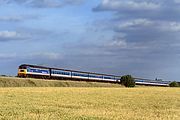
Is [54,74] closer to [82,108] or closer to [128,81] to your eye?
[128,81]

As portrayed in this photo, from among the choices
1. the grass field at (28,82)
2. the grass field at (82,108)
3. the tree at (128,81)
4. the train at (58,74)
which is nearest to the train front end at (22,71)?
the train at (58,74)

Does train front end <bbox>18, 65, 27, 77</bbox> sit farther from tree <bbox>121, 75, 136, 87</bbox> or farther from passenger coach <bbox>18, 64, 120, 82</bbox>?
tree <bbox>121, 75, 136, 87</bbox>

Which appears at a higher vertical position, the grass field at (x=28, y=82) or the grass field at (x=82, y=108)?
the grass field at (x=28, y=82)

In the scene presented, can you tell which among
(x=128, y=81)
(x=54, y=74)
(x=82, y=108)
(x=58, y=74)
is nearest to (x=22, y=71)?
(x=54, y=74)

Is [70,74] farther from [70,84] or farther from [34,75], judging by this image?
[34,75]

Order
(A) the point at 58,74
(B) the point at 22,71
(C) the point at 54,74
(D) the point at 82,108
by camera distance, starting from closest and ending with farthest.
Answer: (D) the point at 82,108
(B) the point at 22,71
(C) the point at 54,74
(A) the point at 58,74

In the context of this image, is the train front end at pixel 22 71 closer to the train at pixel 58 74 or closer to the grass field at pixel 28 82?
the train at pixel 58 74

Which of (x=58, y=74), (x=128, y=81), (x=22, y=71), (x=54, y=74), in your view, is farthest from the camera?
(x=128, y=81)

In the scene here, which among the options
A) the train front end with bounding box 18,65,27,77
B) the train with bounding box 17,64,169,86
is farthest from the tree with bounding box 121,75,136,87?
the train front end with bounding box 18,65,27,77

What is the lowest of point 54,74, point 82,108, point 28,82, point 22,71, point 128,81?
point 82,108

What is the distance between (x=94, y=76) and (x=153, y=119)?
8248 cm

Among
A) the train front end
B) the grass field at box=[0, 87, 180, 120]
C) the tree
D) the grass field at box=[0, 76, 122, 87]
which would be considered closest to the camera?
the grass field at box=[0, 87, 180, 120]

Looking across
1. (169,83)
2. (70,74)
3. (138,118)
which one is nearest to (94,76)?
(70,74)

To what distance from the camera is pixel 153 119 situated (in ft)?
54.9
